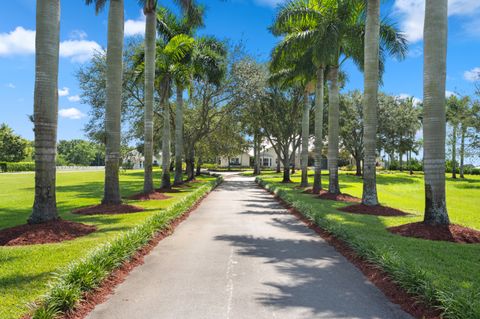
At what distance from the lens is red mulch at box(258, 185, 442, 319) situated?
14.0 ft

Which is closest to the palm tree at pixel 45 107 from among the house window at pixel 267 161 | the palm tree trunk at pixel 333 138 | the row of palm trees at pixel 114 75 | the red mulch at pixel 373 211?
the row of palm trees at pixel 114 75

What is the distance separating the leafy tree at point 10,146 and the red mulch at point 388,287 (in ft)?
215

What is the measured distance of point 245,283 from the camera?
17.4ft

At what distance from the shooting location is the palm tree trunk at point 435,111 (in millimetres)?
8617

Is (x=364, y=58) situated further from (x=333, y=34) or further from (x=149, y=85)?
(x=149, y=85)

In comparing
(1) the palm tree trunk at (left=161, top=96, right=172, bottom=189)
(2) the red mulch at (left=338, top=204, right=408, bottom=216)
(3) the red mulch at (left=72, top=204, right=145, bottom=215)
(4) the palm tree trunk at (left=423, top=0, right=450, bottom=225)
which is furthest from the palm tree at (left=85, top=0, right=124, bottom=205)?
(4) the palm tree trunk at (left=423, top=0, right=450, bottom=225)

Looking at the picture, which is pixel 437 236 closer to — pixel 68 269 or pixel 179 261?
pixel 179 261

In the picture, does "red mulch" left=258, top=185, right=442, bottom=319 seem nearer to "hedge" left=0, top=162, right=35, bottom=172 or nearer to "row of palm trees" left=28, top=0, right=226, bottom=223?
"row of palm trees" left=28, top=0, right=226, bottom=223

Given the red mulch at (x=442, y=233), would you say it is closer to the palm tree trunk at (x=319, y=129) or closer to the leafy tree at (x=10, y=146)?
the palm tree trunk at (x=319, y=129)

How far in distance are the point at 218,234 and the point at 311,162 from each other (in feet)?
236

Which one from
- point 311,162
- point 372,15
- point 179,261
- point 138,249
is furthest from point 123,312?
point 311,162

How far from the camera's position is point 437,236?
8.12m

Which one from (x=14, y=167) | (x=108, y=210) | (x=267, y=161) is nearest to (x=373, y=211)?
(x=108, y=210)

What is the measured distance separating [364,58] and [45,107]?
11322 millimetres
